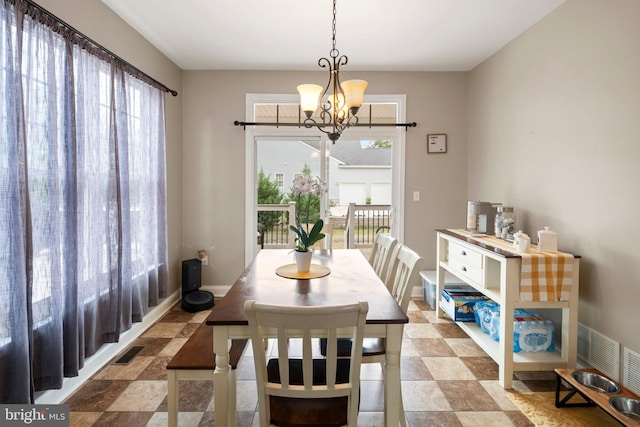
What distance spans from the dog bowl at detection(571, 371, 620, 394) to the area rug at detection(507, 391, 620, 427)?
172mm

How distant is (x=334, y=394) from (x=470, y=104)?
3.63 metres

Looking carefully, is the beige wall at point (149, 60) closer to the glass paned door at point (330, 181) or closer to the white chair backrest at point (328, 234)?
the glass paned door at point (330, 181)

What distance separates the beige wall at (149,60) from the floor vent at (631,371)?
3.77 metres

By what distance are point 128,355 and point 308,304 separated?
190cm

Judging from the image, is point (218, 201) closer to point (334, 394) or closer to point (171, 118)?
point (171, 118)

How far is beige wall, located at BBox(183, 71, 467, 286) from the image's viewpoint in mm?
3834

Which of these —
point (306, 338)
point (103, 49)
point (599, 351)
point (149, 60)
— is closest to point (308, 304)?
point (306, 338)

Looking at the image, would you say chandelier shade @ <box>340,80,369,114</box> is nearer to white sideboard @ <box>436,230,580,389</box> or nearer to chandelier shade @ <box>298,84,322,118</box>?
chandelier shade @ <box>298,84,322,118</box>

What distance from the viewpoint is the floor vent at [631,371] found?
188cm

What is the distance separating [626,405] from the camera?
5.56 ft

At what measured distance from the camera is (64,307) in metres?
1.96

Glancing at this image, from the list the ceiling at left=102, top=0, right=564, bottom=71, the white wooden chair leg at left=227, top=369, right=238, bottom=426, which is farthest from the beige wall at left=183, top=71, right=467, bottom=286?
the white wooden chair leg at left=227, top=369, right=238, bottom=426

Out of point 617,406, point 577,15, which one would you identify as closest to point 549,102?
point 577,15

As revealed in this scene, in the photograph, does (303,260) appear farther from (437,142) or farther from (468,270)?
(437,142)
